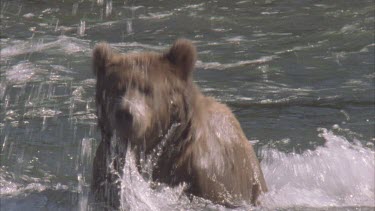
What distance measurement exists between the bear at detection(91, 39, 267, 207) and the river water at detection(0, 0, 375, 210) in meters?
0.13

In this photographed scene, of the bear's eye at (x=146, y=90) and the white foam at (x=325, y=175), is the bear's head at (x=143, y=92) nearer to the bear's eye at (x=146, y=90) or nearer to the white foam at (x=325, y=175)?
the bear's eye at (x=146, y=90)

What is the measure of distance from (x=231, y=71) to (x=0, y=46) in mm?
3898

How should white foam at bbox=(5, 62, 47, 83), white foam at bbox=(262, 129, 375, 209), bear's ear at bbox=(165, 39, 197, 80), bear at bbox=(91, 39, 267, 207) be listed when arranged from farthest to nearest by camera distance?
white foam at bbox=(5, 62, 47, 83) < white foam at bbox=(262, 129, 375, 209) < bear's ear at bbox=(165, 39, 197, 80) < bear at bbox=(91, 39, 267, 207)

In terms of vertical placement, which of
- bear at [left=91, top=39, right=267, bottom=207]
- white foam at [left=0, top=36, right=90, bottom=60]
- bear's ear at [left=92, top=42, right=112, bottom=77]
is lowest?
white foam at [left=0, top=36, right=90, bottom=60]

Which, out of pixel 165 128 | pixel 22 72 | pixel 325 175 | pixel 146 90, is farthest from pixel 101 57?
pixel 22 72

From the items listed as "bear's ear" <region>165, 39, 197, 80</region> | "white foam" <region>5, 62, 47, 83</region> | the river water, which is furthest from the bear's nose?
"white foam" <region>5, 62, 47, 83</region>

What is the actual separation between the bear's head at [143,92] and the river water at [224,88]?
0.41 meters

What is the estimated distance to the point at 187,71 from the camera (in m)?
7.65

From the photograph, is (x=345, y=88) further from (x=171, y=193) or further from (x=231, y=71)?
(x=171, y=193)

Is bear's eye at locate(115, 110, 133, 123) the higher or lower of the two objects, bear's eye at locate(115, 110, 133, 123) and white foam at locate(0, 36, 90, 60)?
the higher

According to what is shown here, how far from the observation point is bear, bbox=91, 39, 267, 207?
7297 millimetres

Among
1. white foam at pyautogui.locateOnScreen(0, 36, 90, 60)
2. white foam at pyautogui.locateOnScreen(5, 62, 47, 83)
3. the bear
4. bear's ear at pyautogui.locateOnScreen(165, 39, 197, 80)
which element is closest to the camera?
the bear

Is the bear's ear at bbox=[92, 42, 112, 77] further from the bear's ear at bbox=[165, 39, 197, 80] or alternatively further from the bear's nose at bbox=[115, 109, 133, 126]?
the bear's nose at bbox=[115, 109, 133, 126]

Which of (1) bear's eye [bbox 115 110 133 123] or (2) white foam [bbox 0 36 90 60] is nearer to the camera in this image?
(1) bear's eye [bbox 115 110 133 123]
